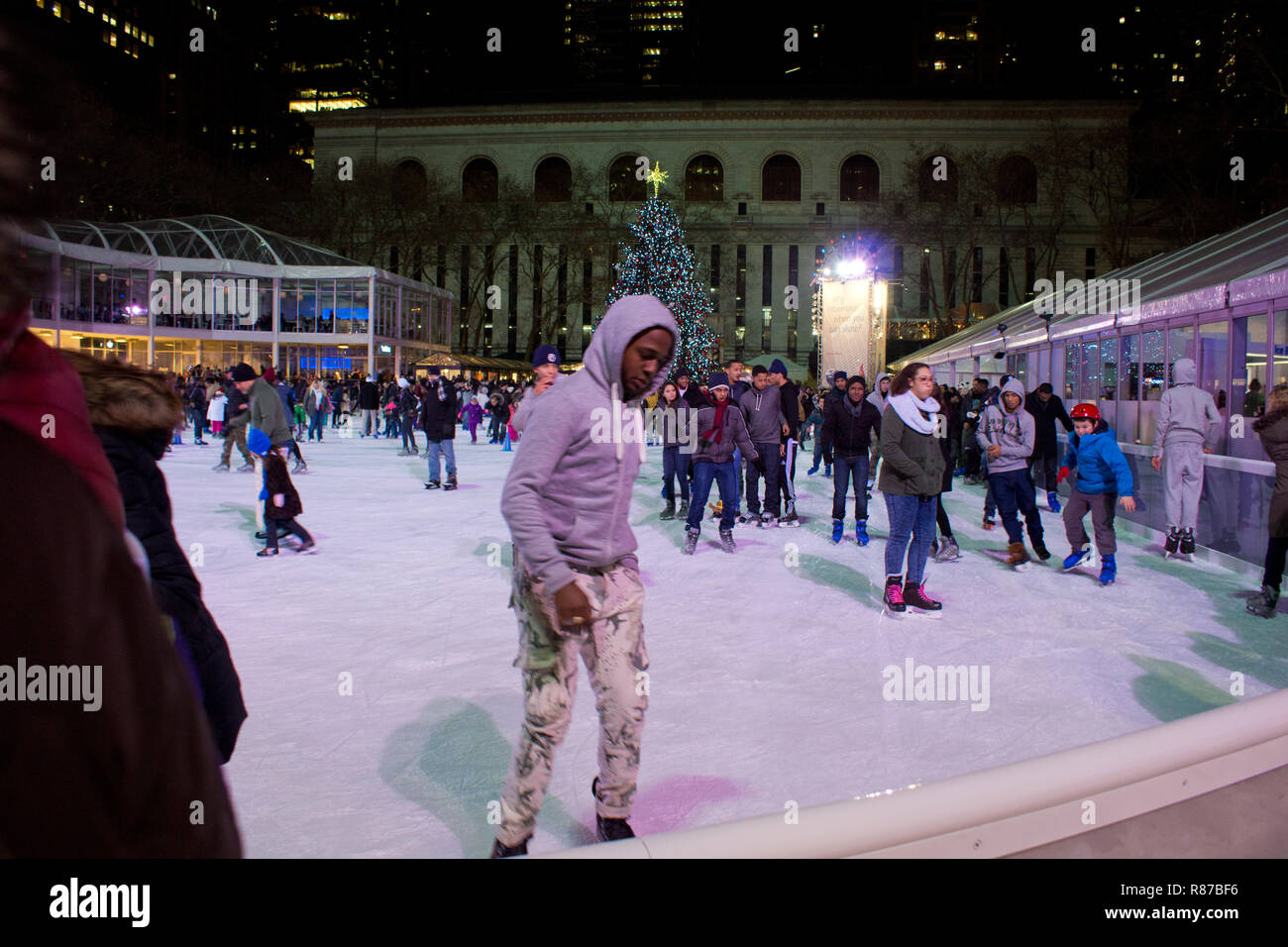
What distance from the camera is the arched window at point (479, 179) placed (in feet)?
215

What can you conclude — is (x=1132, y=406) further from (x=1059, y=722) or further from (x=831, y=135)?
(x=831, y=135)

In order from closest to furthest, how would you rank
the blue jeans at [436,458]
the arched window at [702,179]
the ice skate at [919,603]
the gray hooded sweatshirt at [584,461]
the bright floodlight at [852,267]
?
1. the gray hooded sweatshirt at [584,461]
2. the ice skate at [919,603]
3. the blue jeans at [436,458]
4. the bright floodlight at [852,267]
5. the arched window at [702,179]

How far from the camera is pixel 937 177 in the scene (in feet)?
182

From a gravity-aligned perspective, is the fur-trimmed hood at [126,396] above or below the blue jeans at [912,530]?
above

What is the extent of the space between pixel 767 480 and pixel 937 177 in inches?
1987

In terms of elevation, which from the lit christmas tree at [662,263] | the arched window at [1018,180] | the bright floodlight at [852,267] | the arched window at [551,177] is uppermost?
the arched window at [551,177]

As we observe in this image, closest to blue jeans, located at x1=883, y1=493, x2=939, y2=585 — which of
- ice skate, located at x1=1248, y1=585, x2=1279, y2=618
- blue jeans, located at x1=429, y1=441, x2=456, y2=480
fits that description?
ice skate, located at x1=1248, y1=585, x2=1279, y2=618

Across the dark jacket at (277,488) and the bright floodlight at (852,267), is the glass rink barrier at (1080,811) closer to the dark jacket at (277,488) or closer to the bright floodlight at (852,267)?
the dark jacket at (277,488)

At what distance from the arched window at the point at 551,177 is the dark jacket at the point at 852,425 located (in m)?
57.2

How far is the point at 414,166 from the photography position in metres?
68.7

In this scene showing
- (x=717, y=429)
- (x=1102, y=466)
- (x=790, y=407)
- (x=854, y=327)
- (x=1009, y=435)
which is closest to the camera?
(x=1102, y=466)

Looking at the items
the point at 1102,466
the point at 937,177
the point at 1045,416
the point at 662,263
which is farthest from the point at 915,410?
the point at 937,177

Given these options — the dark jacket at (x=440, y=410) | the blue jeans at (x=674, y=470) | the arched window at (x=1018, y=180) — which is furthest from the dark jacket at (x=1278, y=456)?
the arched window at (x=1018, y=180)

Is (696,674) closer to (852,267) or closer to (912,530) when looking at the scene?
(912,530)
